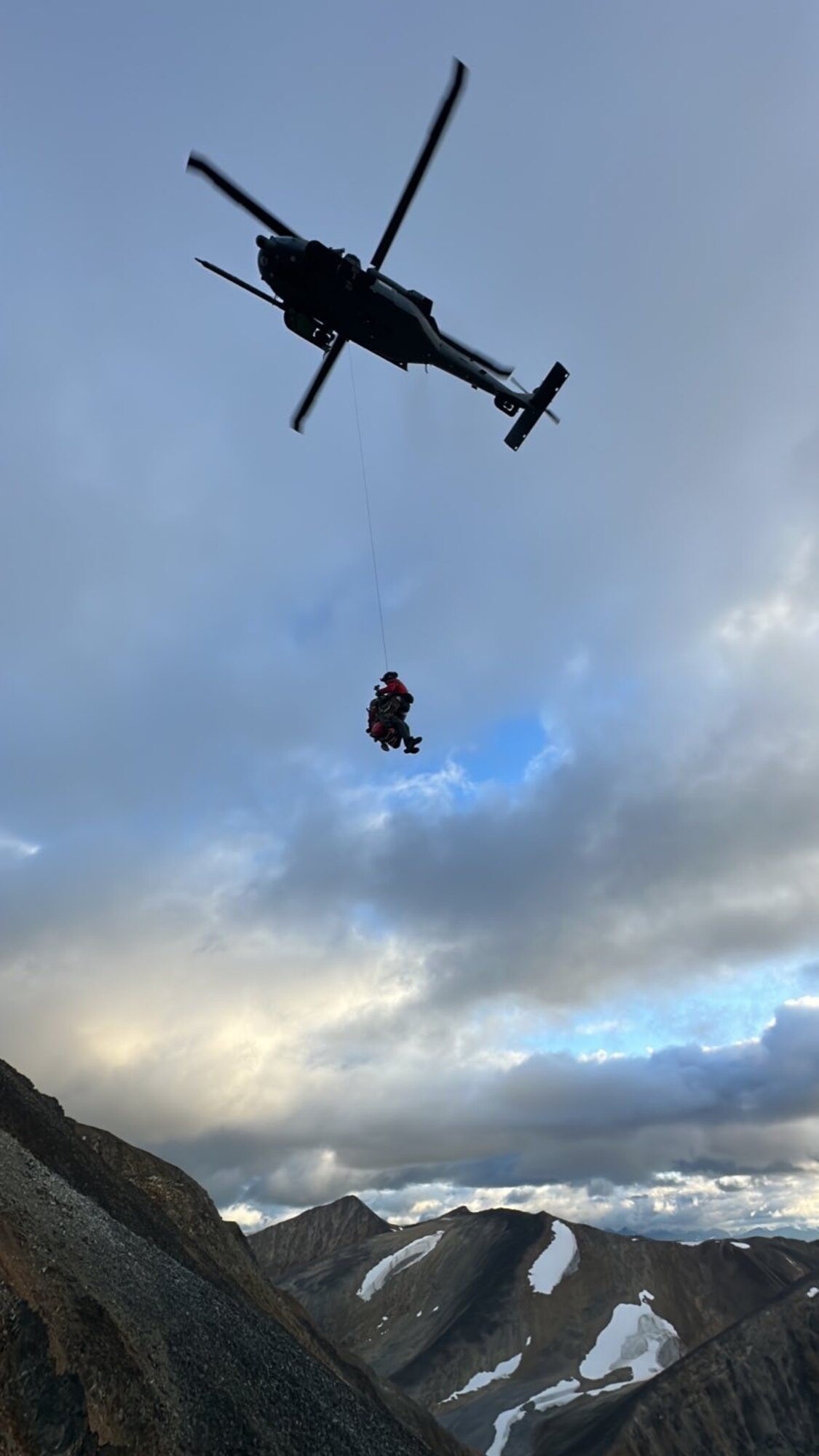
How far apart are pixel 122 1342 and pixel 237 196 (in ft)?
99.2

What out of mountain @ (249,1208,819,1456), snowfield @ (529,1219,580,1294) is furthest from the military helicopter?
snowfield @ (529,1219,580,1294)

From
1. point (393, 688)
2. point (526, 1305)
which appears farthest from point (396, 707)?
point (526, 1305)

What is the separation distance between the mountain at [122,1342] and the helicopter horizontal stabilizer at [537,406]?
94.4ft

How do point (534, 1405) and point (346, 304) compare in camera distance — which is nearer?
point (346, 304)

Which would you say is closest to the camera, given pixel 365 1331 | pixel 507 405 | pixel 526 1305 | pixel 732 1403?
pixel 507 405

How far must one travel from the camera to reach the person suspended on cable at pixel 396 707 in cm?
2484

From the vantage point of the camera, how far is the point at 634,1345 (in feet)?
445

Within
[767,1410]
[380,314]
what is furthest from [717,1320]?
[380,314]

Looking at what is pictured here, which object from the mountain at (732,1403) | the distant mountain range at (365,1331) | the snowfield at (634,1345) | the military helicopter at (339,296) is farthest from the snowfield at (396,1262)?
the military helicopter at (339,296)

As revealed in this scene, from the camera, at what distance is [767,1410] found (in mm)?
92062

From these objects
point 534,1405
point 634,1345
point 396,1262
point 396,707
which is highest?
point 396,707

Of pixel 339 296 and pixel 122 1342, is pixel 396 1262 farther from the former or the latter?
pixel 339 296

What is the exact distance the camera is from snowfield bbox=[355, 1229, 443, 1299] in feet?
529

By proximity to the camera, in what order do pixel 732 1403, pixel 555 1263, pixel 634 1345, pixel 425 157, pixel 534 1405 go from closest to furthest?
pixel 425 157 < pixel 732 1403 < pixel 534 1405 < pixel 634 1345 < pixel 555 1263
